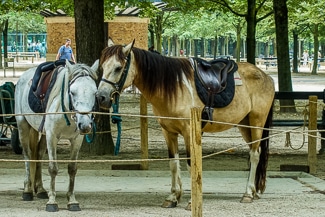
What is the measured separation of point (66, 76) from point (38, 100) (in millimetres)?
845

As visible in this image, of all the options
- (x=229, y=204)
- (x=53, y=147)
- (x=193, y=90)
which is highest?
(x=193, y=90)

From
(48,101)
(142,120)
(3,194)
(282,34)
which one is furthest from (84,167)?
(282,34)

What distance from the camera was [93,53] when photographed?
53.5ft

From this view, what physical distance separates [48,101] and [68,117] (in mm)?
612

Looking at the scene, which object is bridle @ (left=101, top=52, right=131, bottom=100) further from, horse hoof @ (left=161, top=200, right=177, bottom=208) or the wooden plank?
the wooden plank

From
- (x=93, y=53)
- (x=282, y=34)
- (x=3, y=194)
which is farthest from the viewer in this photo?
(x=282, y=34)

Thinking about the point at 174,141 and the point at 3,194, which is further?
the point at 3,194

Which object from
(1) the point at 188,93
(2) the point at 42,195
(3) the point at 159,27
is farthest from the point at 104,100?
(3) the point at 159,27

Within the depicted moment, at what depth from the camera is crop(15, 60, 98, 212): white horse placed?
10.2m

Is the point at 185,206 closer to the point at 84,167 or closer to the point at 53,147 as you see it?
the point at 53,147

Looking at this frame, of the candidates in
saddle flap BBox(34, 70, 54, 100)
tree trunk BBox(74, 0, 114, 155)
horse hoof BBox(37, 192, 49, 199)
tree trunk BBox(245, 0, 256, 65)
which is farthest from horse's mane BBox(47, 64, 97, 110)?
tree trunk BBox(245, 0, 256, 65)

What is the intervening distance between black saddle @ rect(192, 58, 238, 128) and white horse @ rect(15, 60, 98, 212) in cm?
138

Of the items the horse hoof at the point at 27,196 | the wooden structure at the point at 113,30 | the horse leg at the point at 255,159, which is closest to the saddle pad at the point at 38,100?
the horse hoof at the point at 27,196

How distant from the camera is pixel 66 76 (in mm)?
10742
